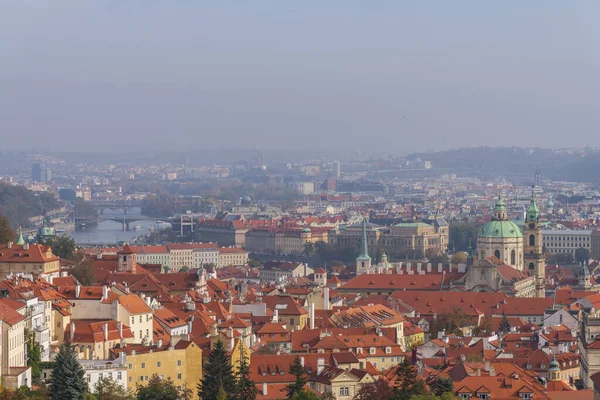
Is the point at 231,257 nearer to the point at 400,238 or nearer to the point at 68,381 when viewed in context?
the point at 400,238

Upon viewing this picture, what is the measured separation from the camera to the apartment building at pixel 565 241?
422ft

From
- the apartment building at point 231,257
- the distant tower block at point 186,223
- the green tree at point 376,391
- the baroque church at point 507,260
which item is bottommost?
the distant tower block at point 186,223

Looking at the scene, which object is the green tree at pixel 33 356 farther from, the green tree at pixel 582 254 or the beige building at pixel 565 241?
the beige building at pixel 565 241

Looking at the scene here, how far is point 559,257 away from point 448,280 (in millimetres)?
43170

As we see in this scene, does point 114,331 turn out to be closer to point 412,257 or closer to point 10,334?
point 10,334

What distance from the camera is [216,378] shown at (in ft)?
134

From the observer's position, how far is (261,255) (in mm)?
146375

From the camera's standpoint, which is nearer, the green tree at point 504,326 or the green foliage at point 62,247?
the green tree at point 504,326

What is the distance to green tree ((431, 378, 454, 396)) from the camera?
4047 centimetres

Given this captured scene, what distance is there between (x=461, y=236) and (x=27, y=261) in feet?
286

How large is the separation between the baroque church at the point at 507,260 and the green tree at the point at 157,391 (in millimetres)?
39491

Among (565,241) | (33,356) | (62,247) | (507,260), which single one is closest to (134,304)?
(33,356)

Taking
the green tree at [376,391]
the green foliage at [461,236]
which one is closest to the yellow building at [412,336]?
the green tree at [376,391]

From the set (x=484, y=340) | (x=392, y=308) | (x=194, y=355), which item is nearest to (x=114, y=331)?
(x=194, y=355)
